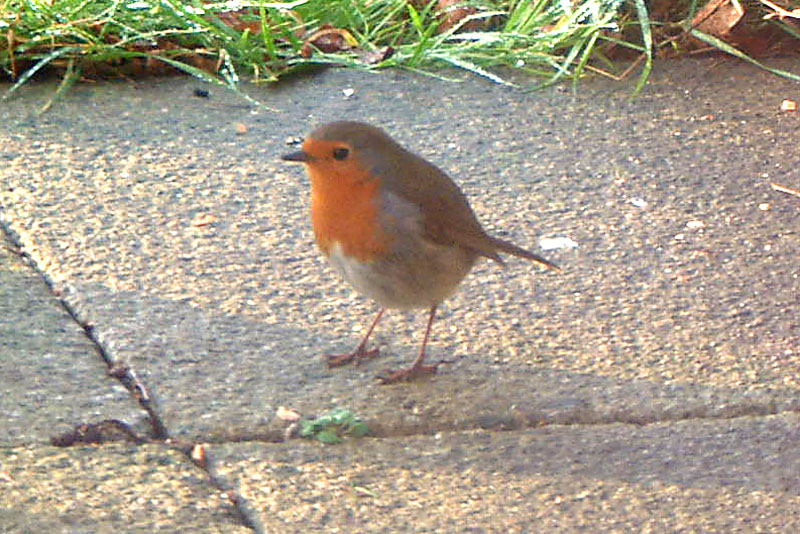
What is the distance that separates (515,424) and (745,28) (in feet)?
9.09

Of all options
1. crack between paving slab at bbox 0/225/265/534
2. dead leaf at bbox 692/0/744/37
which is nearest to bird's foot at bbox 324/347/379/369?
crack between paving slab at bbox 0/225/265/534

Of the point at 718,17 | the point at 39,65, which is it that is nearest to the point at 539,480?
the point at 39,65

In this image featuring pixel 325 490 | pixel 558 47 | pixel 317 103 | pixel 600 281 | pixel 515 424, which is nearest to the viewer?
pixel 325 490

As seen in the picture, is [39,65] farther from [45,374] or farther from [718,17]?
[718,17]

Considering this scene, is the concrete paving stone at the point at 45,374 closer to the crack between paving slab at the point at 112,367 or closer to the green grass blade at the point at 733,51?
the crack between paving slab at the point at 112,367

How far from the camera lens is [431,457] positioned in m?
3.05

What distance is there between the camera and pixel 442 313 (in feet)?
12.2

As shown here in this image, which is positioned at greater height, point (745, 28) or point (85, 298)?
point (745, 28)

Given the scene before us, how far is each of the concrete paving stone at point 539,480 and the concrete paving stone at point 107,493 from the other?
93mm

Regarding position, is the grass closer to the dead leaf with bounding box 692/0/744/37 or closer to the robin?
the dead leaf with bounding box 692/0/744/37

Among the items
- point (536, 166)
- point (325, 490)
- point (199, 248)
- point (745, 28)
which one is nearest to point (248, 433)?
point (325, 490)

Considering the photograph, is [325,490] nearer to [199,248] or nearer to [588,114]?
[199,248]

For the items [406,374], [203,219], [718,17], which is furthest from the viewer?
[718,17]

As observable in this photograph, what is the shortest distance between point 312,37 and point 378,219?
7.09 feet
